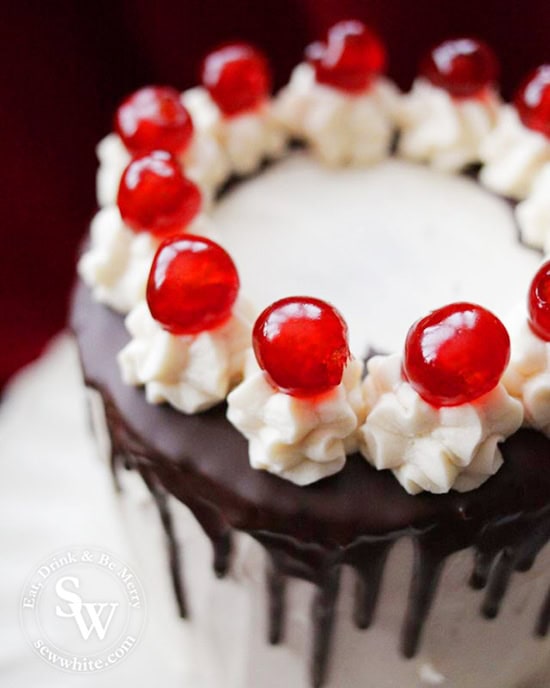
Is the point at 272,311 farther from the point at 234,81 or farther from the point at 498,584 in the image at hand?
the point at 234,81

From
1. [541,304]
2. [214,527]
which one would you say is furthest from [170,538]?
[541,304]

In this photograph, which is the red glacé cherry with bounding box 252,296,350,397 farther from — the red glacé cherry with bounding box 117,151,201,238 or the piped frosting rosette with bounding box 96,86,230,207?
the piped frosting rosette with bounding box 96,86,230,207

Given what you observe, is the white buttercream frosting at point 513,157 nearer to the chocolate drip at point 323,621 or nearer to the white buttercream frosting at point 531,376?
the white buttercream frosting at point 531,376

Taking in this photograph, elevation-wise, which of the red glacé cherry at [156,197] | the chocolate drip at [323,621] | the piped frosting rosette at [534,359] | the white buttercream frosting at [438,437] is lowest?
the chocolate drip at [323,621]

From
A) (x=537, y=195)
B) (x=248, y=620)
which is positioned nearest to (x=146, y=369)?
(x=248, y=620)

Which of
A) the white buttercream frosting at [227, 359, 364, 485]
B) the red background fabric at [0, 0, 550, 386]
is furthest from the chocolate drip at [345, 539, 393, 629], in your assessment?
the red background fabric at [0, 0, 550, 386]

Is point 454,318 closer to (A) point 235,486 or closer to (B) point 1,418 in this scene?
(A) point 235,486

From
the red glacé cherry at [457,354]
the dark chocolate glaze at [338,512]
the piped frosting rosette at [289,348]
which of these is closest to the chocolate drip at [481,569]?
the dark chocolate glaze at [338,512]
